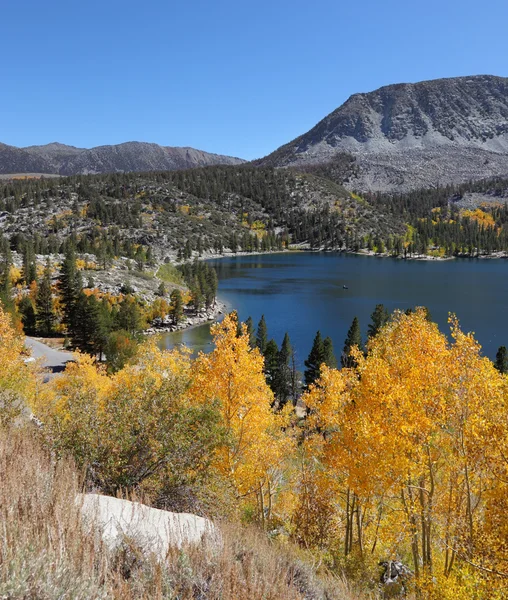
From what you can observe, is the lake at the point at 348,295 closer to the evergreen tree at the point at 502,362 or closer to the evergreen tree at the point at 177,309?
the evergreen tree at the point at 177,309

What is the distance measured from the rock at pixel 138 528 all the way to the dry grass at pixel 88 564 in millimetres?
235

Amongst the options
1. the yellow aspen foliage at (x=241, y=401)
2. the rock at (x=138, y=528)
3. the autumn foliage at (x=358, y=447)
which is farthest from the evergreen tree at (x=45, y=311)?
the rock at (x=138, y=528)

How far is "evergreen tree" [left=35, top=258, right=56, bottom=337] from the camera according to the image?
253ft

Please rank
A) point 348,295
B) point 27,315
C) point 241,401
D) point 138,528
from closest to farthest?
point 138,528, point 241,401, point 27,315, point 348,295

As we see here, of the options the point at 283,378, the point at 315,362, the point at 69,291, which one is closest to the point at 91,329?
the point at 69,291

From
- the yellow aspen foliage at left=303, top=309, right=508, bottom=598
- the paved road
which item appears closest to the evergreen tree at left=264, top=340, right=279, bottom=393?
the paved road

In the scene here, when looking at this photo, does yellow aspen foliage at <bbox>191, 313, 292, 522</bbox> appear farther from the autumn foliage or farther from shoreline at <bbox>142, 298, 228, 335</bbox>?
shoreline at <bbox>142, 298, 228, 335</bbox>

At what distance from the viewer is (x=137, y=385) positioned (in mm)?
13758

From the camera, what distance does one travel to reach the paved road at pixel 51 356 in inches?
2096

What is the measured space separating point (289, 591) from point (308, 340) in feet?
236

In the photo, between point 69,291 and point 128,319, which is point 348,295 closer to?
point 128,319

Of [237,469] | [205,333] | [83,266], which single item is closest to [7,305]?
[205,333]

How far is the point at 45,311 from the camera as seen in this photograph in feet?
256

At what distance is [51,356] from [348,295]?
80015mm
